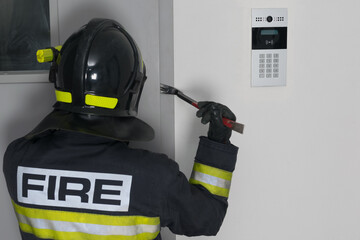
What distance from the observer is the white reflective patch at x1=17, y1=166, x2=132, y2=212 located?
2.91 ft

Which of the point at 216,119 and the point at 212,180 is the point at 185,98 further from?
the point at 212,180

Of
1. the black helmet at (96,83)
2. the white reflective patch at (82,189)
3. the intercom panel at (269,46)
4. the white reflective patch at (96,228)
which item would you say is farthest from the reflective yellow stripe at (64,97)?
the intercom panel at (269,46)

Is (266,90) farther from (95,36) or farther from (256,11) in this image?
(95,36)

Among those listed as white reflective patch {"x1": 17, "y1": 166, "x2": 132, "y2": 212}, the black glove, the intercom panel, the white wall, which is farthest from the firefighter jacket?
the intercom panel

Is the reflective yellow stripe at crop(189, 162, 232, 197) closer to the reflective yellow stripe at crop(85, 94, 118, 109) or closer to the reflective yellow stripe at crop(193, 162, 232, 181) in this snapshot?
the reflective yellow stripe at crop(193, 162, 232, 181)

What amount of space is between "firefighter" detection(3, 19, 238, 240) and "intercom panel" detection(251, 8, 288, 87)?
16.0 inches

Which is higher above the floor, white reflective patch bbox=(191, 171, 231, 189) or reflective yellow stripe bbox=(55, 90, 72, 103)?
reflective yellow stripe bbox=(55, 90, 72, 103)

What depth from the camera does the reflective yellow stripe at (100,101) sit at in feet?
2.93

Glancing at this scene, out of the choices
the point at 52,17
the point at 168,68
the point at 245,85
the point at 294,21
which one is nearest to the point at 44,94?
the point at 52,17

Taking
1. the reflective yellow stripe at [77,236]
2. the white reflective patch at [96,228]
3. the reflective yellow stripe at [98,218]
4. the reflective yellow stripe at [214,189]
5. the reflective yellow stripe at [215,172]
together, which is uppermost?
the reflective yellow stripe at [215,172]

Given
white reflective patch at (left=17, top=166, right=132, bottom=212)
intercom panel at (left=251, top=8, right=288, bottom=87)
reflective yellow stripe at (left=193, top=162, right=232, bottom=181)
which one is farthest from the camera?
intercom panel at (left=251, top=8, right=288, bottom=87)

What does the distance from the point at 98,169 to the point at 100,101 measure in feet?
0.51

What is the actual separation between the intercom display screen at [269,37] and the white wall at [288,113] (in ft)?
0.08

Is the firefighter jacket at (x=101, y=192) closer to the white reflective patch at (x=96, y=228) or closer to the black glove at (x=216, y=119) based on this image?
the white reflective patch at (x=96, y=228)
